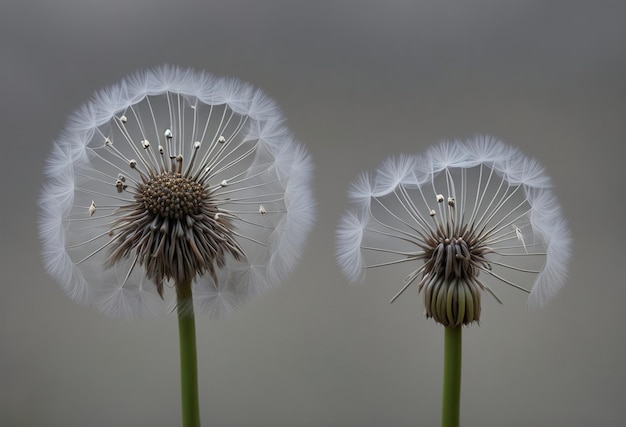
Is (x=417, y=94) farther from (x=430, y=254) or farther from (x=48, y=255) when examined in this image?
(x=48, y=255)

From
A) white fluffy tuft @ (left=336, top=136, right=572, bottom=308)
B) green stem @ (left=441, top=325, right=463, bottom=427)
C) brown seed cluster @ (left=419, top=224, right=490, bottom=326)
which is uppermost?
white fluffy tuft @ (left=336, top=136, right=572, bottom=308)

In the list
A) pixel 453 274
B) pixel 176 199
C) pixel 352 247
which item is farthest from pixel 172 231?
pixel 453 274

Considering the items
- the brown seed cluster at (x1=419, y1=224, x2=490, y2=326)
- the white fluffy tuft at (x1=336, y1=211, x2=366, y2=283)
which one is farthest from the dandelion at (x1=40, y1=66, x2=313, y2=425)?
the brown seed cluster at (x1=419, y1=224, x2=490, y2=326)

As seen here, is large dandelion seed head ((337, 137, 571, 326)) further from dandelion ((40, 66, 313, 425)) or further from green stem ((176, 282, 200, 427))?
A: green stem ((176, 282, 200, 427))

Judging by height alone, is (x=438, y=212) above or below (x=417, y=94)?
below

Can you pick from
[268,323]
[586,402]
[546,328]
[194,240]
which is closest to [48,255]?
[194,240]

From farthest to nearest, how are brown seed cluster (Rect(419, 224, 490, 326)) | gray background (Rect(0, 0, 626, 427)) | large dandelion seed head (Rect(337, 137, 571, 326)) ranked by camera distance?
gray background (Rect(0, 0, 626, 427)) → large dandelion seed head (Rect(337, 137, 571, 326)) → brown seed cluster (Rect(419, 224, 490, 326))
